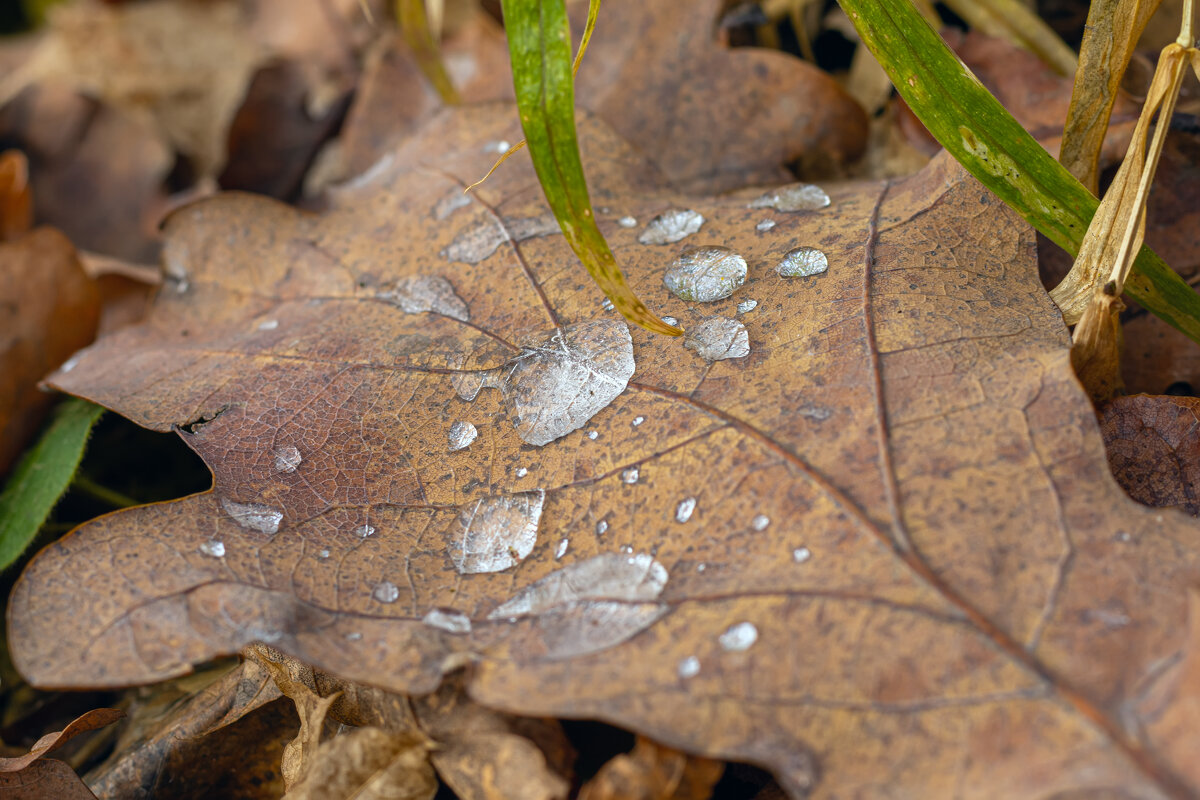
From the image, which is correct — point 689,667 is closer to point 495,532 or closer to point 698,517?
point 698,517

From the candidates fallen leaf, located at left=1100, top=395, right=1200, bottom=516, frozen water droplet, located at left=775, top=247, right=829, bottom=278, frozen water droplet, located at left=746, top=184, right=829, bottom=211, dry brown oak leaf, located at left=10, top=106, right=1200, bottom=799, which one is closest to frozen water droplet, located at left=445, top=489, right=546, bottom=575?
dry brown oak leaf, located at left=10, top=106, right=1200, bottom=799

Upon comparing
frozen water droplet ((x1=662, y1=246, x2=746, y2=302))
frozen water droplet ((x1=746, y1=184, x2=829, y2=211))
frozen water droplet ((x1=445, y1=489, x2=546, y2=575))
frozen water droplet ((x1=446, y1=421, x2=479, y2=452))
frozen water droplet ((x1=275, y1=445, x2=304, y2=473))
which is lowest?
frozen water droplet ((x1=445, y1=489, x2=546, y2=575))

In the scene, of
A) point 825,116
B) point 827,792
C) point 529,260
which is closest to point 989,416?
point 827,792

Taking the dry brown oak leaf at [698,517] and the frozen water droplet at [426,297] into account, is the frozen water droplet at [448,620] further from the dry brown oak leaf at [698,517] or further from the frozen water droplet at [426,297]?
the frozen water droplet at [426,297]

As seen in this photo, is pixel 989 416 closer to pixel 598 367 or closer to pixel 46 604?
pixel 598 367

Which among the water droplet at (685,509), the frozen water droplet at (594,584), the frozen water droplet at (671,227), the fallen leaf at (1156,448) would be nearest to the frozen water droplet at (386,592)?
the frozen water droplet at (594,584)

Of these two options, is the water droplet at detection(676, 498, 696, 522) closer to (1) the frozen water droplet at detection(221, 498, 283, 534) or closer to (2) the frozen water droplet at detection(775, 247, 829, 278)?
(2) the frozen water droplet at detection(775, 247, 829, 278)

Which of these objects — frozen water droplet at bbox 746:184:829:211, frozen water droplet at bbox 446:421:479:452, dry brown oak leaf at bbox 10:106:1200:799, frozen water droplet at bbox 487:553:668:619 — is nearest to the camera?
dry brown oak leaf at bbox 10:106:1200:799
